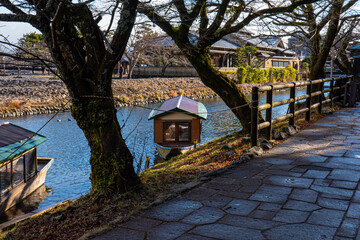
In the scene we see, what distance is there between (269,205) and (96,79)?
285 cm

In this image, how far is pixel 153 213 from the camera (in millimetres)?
3973

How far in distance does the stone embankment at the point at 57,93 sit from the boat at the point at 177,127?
7128 millimetres

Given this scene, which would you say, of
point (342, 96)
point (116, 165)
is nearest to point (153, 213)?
point (116, 165)

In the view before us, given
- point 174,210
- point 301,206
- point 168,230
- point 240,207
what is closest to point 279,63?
point 301,206

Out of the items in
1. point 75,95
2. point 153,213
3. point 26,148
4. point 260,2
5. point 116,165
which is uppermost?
point 260,2

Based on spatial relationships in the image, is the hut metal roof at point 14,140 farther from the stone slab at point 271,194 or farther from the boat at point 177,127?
the stone slab at point 271,194

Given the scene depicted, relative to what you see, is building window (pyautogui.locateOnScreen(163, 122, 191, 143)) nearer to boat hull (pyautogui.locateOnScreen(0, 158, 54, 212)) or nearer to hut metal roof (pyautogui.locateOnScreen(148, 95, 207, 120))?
hut metal roof (pyautogui.locateOnScreen(148, 95, 207, 120))

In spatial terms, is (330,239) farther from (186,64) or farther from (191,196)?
(186,64)

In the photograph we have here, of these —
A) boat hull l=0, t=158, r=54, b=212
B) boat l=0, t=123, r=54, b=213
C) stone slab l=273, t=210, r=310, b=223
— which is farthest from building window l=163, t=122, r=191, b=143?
stone slab l=273, t=210, r=310, b=223

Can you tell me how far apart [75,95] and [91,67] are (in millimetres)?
457

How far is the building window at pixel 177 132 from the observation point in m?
17.0

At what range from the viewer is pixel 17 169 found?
11617mm

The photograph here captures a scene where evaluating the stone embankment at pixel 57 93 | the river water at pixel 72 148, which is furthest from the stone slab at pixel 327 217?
the stone embankment at pixel 57 93

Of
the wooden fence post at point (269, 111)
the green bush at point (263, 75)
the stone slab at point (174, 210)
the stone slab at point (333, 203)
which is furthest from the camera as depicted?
the green bush at point (263, 75)
